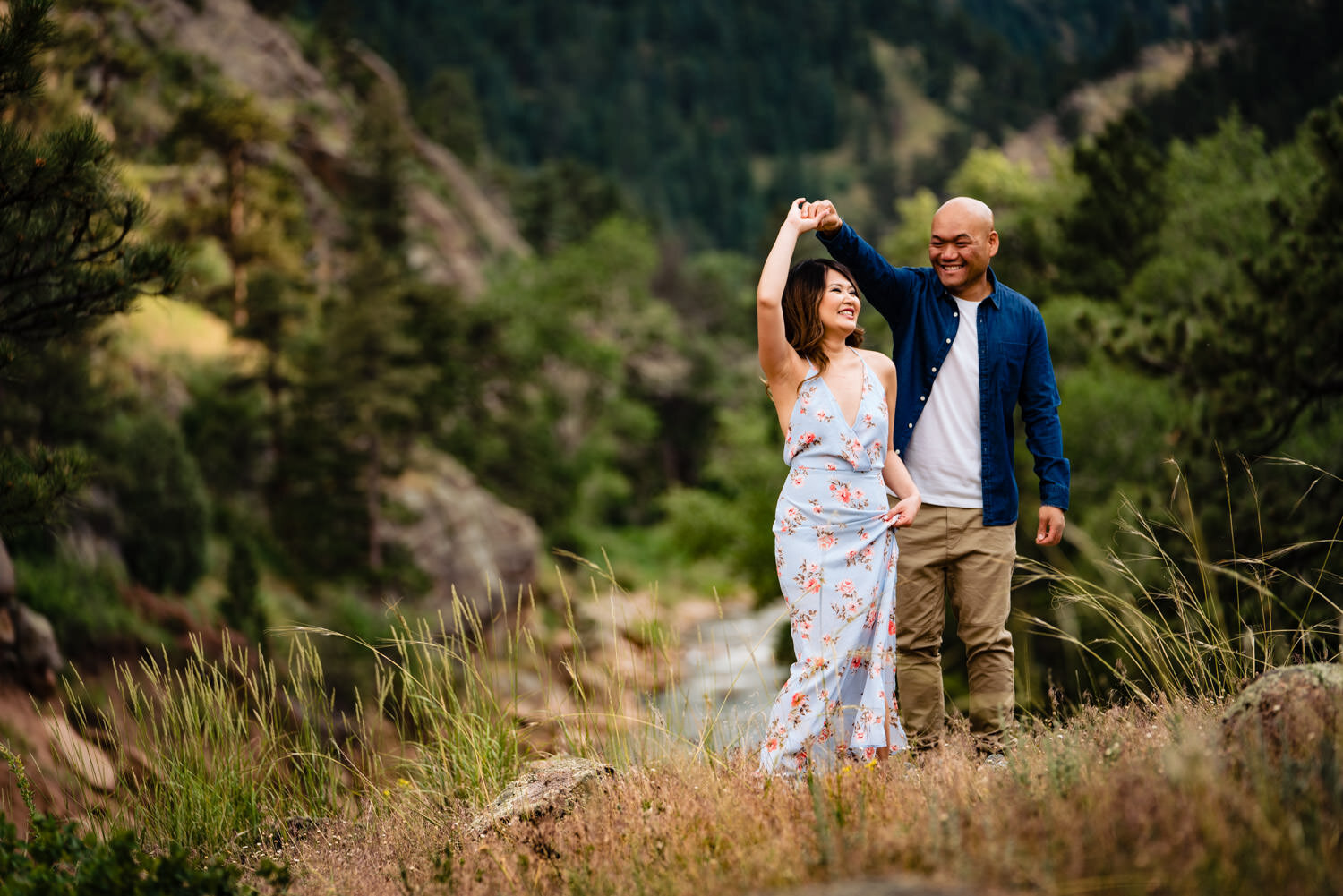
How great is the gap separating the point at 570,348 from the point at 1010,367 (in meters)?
29.7

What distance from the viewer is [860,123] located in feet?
359

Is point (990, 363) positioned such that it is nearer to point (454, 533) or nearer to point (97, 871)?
point (97, 871)

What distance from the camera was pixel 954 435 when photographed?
3623 mm

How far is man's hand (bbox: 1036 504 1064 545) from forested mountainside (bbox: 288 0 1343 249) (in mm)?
44318

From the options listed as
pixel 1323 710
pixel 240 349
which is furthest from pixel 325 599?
pixel 1323 710

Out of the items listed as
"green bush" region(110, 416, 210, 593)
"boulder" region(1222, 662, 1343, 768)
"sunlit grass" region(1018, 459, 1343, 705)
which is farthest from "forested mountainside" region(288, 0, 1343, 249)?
"boulder" region(1222, 662, 1343, 768)

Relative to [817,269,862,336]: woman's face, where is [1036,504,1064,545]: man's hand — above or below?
below

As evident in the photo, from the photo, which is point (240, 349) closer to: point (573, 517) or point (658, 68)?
point (573, 517)

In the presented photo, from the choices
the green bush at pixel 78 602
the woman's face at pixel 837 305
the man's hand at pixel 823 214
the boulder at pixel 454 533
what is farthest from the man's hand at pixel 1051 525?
the boulder at pixel 454 533

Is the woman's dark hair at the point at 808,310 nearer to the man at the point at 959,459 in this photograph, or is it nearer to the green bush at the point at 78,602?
the man at the point at 959,459

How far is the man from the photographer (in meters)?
3.60

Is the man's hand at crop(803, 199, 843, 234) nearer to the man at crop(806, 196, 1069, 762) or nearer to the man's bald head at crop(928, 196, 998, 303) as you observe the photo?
the man at crop(806, 196, 1069, 762)

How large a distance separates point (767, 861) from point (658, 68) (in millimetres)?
122242

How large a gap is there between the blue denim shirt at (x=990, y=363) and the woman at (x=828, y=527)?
256 mm
